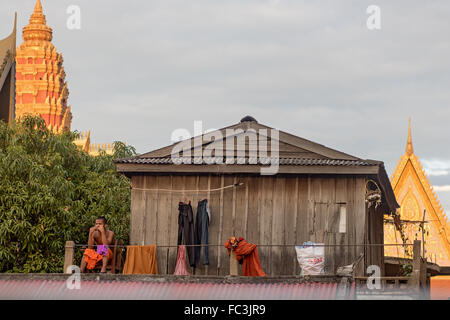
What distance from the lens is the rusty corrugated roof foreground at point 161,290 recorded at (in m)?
21.3

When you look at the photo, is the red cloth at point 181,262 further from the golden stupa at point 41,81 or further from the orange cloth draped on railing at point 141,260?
the golden stupa at point 41,81

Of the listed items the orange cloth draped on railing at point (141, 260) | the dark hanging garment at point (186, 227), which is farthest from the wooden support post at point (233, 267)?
the orange cloth draped on railing at point (141, 260)

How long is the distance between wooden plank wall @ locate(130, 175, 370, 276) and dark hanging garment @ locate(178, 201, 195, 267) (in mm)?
338

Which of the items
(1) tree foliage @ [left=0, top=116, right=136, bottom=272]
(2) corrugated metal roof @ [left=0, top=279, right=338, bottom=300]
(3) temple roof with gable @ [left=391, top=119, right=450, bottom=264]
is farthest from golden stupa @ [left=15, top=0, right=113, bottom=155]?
(2) corrugated metal roof @ [left=0, top=279, right=338, bottom=300]

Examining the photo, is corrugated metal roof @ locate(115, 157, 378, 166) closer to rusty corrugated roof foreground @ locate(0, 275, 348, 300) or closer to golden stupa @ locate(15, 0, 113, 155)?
rusty corrugated roof foreground @ locate(0, 275, 348, 300)

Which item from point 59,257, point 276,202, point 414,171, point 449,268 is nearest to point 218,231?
point 276,202

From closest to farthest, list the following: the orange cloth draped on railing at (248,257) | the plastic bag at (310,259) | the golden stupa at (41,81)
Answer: the plastic bag at (310,259), the orange cloth draped on railing at (248,257), the golden stupa at (41,81)

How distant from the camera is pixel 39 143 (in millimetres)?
32844

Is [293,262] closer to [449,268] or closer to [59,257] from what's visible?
[59,257]

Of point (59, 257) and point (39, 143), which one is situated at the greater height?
point (39, 143)

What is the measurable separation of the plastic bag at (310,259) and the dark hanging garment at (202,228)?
104 inches

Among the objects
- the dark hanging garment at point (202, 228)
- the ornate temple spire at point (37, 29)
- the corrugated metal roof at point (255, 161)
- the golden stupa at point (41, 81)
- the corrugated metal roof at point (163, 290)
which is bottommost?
the corrugated metal roof at point (163, 290)

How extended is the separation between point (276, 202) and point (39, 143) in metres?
11.2

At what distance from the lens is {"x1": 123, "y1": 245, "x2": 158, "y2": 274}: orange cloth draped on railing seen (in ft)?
80.4
